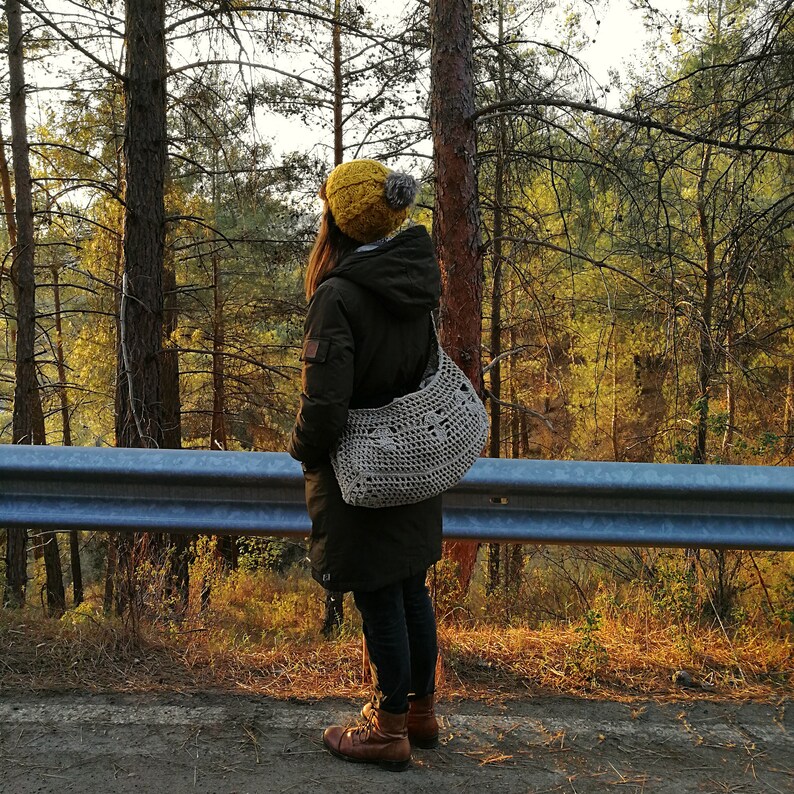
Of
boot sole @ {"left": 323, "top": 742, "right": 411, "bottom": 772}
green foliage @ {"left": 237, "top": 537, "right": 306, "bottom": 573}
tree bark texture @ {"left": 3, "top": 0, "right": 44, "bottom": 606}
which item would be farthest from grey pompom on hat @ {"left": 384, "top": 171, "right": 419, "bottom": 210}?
green foliage @ {"left": 237, "top": 537, "right": 306, "bottom": 573}

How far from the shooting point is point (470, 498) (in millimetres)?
2961

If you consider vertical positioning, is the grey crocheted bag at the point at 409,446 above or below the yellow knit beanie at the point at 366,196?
below

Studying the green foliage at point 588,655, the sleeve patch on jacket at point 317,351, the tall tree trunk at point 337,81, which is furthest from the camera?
the tall tree trunk at point 337,81

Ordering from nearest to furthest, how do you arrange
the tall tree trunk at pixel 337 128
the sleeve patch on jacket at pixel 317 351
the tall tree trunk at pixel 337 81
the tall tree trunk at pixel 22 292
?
the sleeve patch on jacket at pixel 317 351 < the tall tree trunk at pixel 337 81 < the tall tree trunk at pixel 337 128 < the tall tree trunk at pixel 22 292

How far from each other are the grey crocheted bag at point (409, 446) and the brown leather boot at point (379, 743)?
0.77 meters

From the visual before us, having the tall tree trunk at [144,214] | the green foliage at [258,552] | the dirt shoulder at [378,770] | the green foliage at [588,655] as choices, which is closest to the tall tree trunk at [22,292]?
the green foliage at [258,552]

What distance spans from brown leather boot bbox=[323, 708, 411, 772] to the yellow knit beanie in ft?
5.24

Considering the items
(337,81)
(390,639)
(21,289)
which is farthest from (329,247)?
(21,289)

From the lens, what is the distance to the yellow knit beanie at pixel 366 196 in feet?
7.81

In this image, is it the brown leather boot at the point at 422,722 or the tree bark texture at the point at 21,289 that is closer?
the brown leather boot at the point at 422,722

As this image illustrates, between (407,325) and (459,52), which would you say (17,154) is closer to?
(459,52)

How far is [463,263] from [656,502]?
2.97m

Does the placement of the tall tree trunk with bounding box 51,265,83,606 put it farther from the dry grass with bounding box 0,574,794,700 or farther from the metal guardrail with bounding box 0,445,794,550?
the metal guardrail with bounding box 0,445,794,550

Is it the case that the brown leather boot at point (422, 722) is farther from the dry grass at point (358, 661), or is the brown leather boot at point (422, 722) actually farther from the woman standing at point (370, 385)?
the dry grass at point (358, 661)
